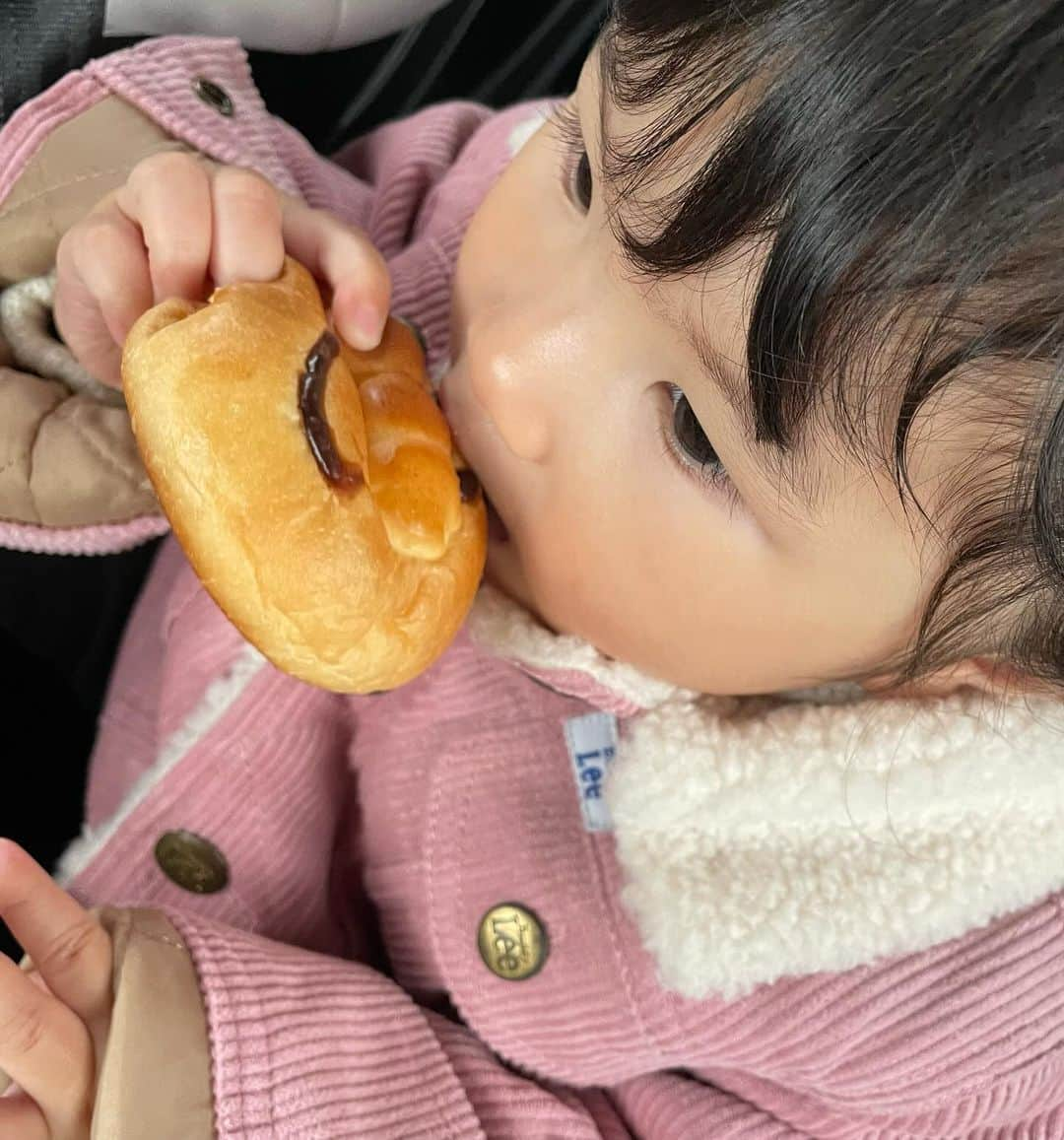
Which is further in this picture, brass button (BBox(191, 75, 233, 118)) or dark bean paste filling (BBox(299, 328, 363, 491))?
brass button (BBox(191, 75, 233, 118))

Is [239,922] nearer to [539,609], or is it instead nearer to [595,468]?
[539,609]

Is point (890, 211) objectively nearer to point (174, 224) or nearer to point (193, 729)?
point (174, 224)

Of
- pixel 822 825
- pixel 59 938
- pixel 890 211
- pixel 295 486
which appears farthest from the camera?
pixel 822 825

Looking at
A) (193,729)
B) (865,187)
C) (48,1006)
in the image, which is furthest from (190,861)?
(865,187)

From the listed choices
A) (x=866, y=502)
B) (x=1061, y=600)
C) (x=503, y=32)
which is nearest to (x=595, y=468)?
(x=866, y=502)

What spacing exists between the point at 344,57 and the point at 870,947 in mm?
823

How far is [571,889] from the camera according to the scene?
808 millimetres

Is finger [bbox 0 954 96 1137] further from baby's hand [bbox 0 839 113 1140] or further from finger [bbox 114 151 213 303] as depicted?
finger [bbox 114 151 213 303]

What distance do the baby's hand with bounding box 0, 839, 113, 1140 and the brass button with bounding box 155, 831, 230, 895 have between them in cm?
16

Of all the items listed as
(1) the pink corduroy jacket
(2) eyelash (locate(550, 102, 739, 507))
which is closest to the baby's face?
(2) eyelash (locate(550, 102, 739, 507))

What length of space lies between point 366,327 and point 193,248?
108 millimetres

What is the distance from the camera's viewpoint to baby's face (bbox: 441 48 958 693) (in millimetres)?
530

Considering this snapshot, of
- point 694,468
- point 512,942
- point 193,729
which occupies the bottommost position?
point 512,942

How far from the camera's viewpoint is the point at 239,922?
86cm
